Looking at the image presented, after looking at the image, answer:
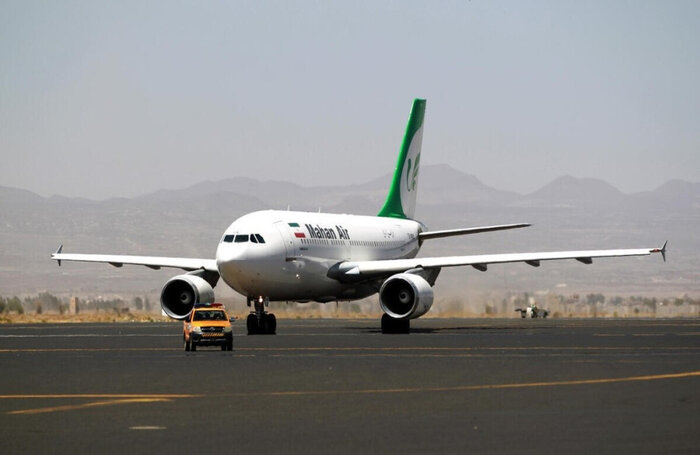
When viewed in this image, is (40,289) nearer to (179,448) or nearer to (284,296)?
(284,296)

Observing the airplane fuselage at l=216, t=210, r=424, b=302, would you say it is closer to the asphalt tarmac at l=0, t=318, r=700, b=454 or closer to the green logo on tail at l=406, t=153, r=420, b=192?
the green logo on tail at l=406, t=153, r=420, b=192

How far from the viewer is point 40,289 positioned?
183250mm

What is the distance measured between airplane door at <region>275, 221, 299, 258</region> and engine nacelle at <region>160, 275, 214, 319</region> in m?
3.97

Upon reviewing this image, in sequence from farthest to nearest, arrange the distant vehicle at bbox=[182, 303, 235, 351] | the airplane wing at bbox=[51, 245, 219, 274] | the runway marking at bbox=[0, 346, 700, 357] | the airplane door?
the airplane wing at bbox=[51, 245, 219, 274] < the airplane door < the distant vehicle at bbox=[182, 303, 235, 351] < the runway marking at bbox=[0, 346, 700, 357]

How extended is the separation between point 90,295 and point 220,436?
158206 mm

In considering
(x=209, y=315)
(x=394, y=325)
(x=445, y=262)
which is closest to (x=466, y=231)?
(x=445, y=262)

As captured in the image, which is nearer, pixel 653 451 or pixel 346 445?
pixel 653 451

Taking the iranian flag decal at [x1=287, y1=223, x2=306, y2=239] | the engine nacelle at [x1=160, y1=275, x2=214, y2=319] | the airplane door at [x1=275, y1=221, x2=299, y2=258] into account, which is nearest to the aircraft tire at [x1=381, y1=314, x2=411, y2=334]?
the airplane door at [x1=275, y1=221, x2=299, y2=258]

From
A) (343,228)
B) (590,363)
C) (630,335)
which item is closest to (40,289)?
(343,228)

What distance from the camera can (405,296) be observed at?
55062 millimetres

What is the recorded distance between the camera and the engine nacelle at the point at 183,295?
56.9 metres

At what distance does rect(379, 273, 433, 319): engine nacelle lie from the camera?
53.8 metres

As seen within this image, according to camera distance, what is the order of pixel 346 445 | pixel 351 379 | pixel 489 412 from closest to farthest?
pixel 346 445 < pixel 489 412 < pixel 351 379

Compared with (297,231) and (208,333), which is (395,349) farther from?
(297,231)
